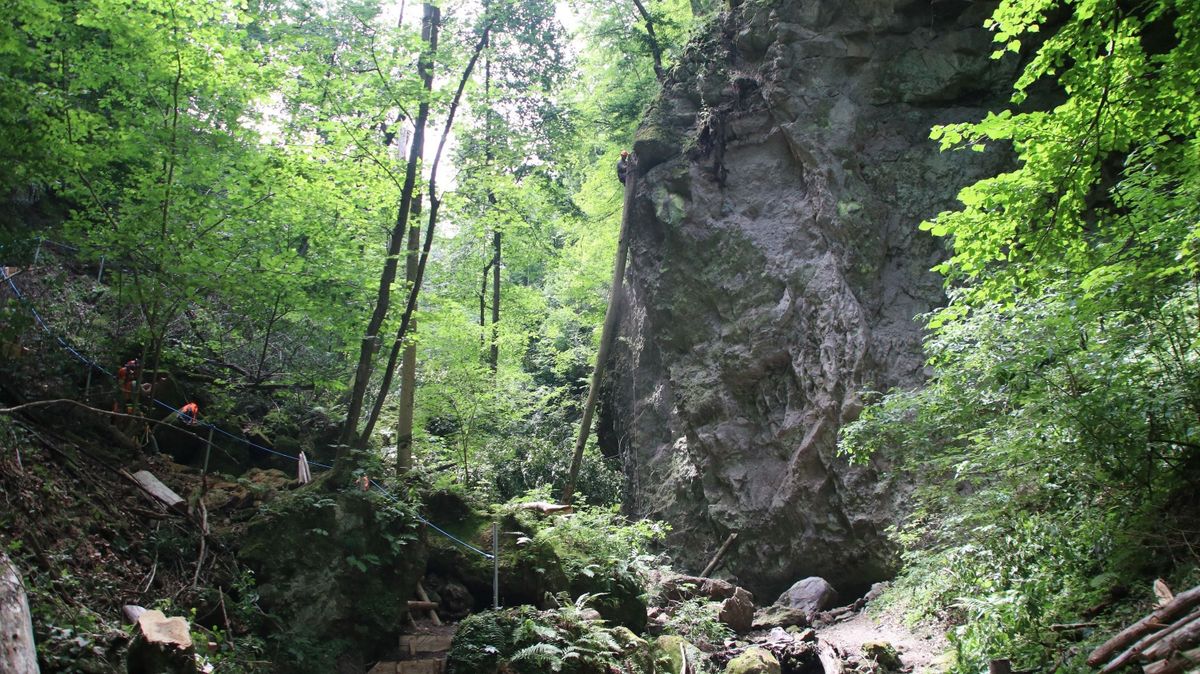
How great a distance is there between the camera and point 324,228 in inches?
399

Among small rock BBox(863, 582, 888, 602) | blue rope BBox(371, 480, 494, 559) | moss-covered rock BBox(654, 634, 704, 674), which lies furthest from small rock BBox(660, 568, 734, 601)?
blue rope BBox(371, 480, 494, 559)

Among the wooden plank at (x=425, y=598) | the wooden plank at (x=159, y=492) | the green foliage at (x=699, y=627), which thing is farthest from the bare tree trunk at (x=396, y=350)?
the green foliage at (x=699, y=627)

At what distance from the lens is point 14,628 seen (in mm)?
4113

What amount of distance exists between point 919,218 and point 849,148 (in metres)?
2.17

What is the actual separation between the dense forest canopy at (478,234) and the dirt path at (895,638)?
70cm

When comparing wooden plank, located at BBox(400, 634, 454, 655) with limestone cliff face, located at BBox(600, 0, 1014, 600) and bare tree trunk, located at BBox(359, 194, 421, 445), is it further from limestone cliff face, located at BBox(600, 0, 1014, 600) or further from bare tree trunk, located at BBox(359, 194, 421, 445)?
limestone cliff face, located at BBox(600, 0, 1014, 600)

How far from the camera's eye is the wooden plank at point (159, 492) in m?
7.62

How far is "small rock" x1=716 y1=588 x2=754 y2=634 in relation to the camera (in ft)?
37.1

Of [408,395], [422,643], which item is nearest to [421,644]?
[422,643]

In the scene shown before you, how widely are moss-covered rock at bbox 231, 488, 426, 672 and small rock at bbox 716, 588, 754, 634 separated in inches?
216

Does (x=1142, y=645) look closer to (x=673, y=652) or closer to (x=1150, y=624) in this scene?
(x=1150, y=624)

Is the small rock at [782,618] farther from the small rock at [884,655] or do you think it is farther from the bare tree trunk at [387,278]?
the bare tree trunk at [387,278]

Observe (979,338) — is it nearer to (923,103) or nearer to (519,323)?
(923,103)

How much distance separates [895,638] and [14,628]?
1006 cm
